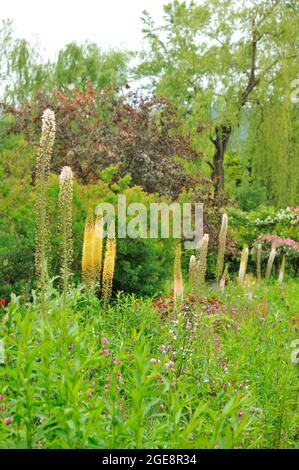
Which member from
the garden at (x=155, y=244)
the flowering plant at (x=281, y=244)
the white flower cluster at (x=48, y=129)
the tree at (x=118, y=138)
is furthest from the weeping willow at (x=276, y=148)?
the white flower cluster at (x=48, y=129)

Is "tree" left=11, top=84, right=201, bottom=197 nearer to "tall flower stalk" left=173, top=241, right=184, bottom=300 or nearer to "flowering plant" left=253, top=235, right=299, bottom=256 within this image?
"flowering plant" left=253, top=235, right=299, bottom=256

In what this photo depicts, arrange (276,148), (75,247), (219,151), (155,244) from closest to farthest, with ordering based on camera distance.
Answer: (75,247) < (155,244) < (276,148) < (219,151)

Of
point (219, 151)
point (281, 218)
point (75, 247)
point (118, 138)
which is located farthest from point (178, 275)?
point (219, 151)

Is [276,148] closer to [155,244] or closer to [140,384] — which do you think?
[155,244]

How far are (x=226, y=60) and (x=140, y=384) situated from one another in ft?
60.5

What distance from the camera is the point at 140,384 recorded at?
2766mm

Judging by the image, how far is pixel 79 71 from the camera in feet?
81.9

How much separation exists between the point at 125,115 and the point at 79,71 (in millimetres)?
12057

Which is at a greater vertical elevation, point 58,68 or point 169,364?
point 58,68

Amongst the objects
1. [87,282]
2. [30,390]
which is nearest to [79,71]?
[87,282]

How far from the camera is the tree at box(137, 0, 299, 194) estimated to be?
64.5 ft

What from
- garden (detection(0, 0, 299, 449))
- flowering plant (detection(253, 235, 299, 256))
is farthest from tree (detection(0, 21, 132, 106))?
flowering plant (detection(253, 235, 299, 256))

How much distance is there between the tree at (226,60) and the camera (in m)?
19.7

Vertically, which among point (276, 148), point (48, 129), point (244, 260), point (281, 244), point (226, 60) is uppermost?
point (226, 60)
